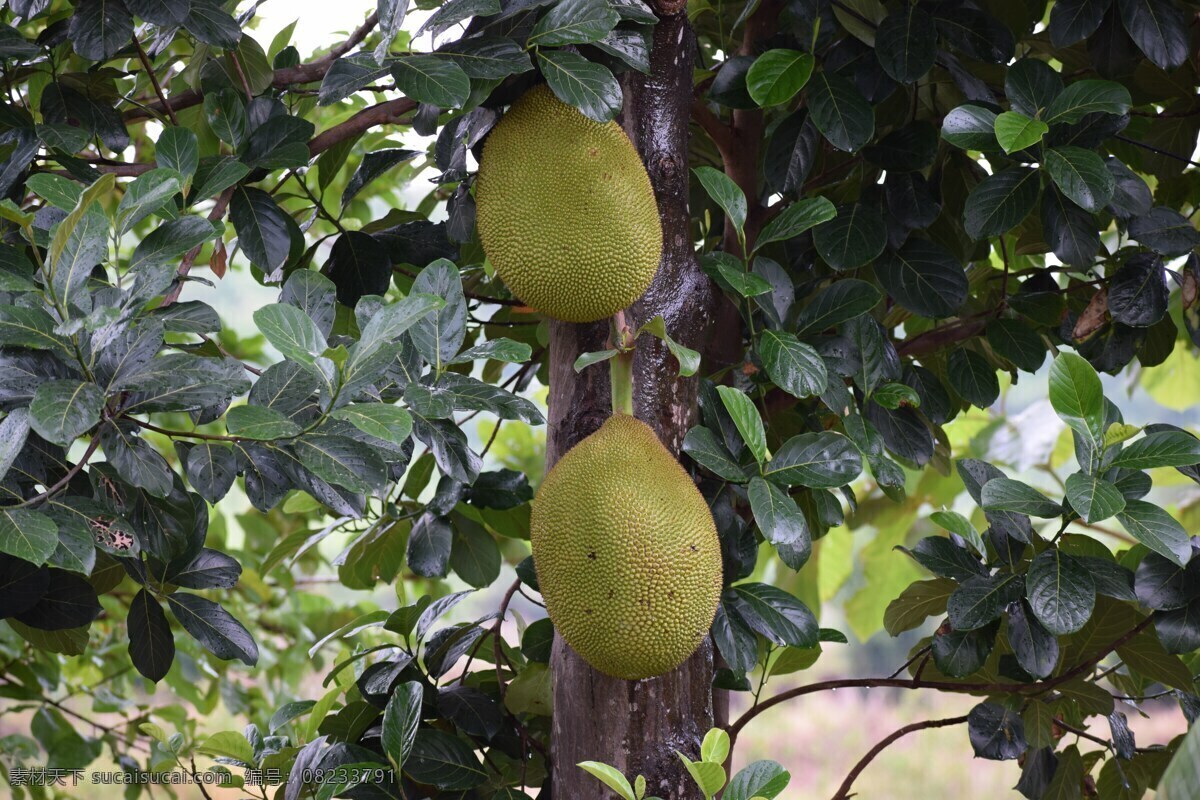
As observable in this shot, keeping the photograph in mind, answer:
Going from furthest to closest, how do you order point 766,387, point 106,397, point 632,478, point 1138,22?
point 766,387, point 1138,22, point 632,478, point 106,397

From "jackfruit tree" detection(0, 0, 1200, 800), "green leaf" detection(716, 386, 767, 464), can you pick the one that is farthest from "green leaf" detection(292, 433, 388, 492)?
"green leaf" detection(716, 386, 767, 464)

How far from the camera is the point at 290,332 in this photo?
50cm

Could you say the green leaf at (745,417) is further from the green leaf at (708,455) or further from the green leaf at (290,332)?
the green leaf at (290,332)

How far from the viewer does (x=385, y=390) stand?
0.61 metres

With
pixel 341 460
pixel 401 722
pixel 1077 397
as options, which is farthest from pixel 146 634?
pixel 1077 397

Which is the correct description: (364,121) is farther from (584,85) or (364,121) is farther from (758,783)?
(758,783)

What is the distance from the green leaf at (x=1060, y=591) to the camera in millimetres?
651

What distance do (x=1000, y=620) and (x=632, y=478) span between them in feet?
1.20

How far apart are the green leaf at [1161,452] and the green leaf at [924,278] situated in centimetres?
17

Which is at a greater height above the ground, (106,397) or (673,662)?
(106,397)

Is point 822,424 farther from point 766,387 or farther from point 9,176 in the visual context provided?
point 9,176

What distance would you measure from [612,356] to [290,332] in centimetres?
20

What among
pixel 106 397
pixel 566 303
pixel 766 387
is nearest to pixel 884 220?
pixel 766 387

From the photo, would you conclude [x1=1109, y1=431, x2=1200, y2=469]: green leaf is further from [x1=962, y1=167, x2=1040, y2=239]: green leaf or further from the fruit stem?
the fruit stem
